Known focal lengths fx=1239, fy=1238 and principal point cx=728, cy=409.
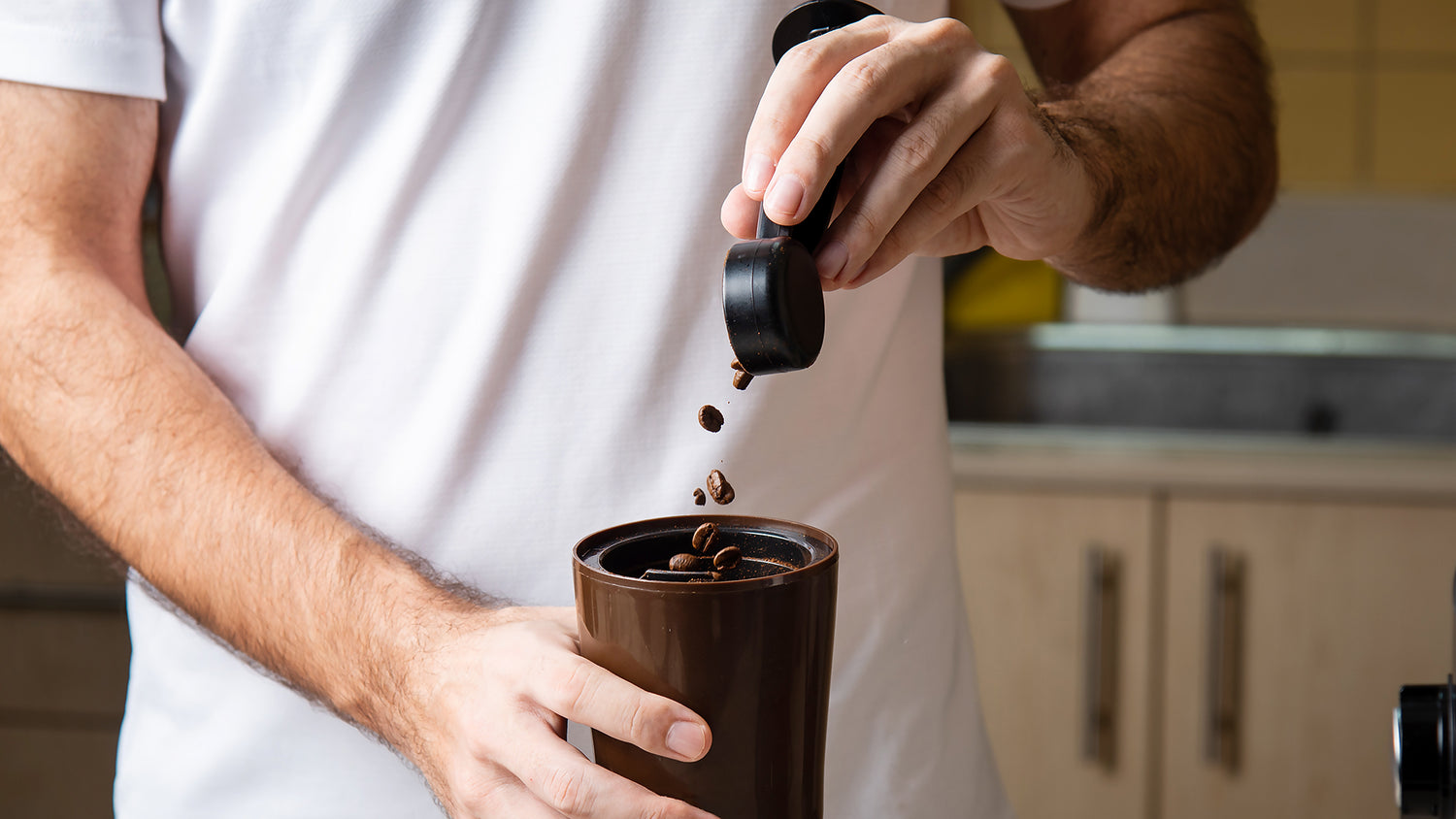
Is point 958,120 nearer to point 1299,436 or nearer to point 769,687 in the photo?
point 769,687

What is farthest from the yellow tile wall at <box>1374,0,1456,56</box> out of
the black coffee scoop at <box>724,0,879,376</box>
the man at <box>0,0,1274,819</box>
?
the black coffee scoop at <box>724,0,879,376</box>

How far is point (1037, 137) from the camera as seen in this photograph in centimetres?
70

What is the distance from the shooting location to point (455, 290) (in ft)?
2.88

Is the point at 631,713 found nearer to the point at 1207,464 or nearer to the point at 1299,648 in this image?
the point at 1207,464

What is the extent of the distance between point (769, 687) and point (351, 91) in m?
0.51

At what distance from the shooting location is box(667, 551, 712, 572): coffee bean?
0.62 m

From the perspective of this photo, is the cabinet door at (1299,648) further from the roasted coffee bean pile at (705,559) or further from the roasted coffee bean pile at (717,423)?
the roasted coffee bean pile at (705,559)

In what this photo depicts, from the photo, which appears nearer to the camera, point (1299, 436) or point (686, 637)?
point (686, 637)

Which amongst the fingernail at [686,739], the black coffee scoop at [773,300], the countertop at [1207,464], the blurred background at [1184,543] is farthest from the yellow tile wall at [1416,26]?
the fingernail at [686,739]

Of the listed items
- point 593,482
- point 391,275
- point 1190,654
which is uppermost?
point 391,275

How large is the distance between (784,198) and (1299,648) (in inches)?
68.2

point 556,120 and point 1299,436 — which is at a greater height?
point 556,120

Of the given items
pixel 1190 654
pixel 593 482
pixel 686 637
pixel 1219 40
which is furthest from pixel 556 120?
pixel 1190 654

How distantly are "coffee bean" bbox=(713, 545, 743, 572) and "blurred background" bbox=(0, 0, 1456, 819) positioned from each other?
1474mm
